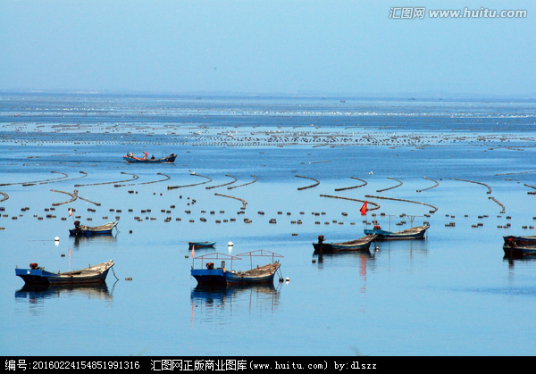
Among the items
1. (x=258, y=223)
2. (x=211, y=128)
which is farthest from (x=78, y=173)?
(x=211, y=128)

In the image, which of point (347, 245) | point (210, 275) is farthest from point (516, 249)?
point (210, 275)

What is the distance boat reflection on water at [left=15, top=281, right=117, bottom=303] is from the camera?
132ft

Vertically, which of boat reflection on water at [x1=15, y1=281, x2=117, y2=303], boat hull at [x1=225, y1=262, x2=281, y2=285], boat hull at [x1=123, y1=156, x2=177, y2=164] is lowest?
boat reflection on water at [x1=15, y1=281, x2=117, y2=303]

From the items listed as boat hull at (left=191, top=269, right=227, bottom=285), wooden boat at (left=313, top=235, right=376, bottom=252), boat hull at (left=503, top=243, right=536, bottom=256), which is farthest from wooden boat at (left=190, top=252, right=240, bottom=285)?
boat hull at (left=503, top=243, right=536, bottom=256)

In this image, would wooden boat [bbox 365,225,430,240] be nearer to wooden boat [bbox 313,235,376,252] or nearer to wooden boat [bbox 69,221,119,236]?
wooden boat [bbox 313,235,376,252]

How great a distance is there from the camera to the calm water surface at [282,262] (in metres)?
34.2

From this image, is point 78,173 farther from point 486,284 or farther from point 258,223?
point 486,284

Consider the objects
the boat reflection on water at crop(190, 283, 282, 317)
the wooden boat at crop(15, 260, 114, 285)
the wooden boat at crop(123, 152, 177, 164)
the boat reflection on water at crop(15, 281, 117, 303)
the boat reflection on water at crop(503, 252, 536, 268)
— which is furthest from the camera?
the wooden boat at crop(123, 152, 177, 164)

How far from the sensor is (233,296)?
40.6 m

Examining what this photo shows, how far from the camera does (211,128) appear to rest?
185 meters

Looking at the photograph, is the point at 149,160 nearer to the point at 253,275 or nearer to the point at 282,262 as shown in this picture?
the point at 282,262

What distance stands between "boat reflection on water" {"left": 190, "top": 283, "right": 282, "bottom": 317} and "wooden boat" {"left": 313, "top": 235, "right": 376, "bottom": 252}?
7.87 m

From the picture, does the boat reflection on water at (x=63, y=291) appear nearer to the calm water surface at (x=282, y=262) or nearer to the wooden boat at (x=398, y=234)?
the calm water surface at (x=282, y=262)

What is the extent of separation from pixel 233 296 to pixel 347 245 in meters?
13.0
